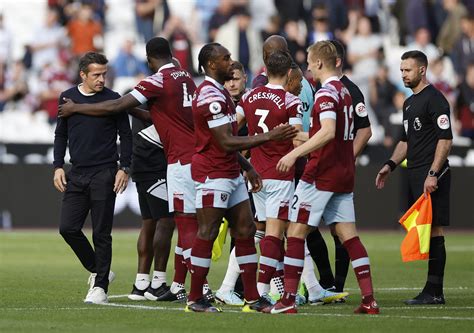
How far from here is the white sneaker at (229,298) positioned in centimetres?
1127

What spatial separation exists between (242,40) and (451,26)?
5.40m

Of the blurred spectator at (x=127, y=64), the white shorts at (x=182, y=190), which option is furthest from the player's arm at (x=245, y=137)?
the blurred spectator at (x=127, y=64)

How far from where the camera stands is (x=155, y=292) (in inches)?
466

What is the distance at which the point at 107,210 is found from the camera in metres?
11.3

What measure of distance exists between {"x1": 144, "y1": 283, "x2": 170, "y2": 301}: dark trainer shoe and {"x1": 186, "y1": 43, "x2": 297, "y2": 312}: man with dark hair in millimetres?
1579

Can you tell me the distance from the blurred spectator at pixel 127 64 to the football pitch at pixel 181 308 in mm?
8534

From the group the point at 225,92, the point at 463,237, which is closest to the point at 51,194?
the point at 463,237

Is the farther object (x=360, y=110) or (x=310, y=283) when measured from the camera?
(x=360, y=110)

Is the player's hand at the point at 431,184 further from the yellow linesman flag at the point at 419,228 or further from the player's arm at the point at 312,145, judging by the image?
the player's arm at the point at 312,145

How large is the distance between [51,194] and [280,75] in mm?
13771

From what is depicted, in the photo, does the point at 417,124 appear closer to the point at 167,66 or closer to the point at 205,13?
the point at 167,66

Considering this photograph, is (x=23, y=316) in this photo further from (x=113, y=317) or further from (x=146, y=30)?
(x=146, y=30)

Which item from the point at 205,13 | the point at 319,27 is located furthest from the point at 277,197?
the point at 205,13

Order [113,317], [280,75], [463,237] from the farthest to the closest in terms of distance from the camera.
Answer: [463,237] → [280,75] → [113,317]
